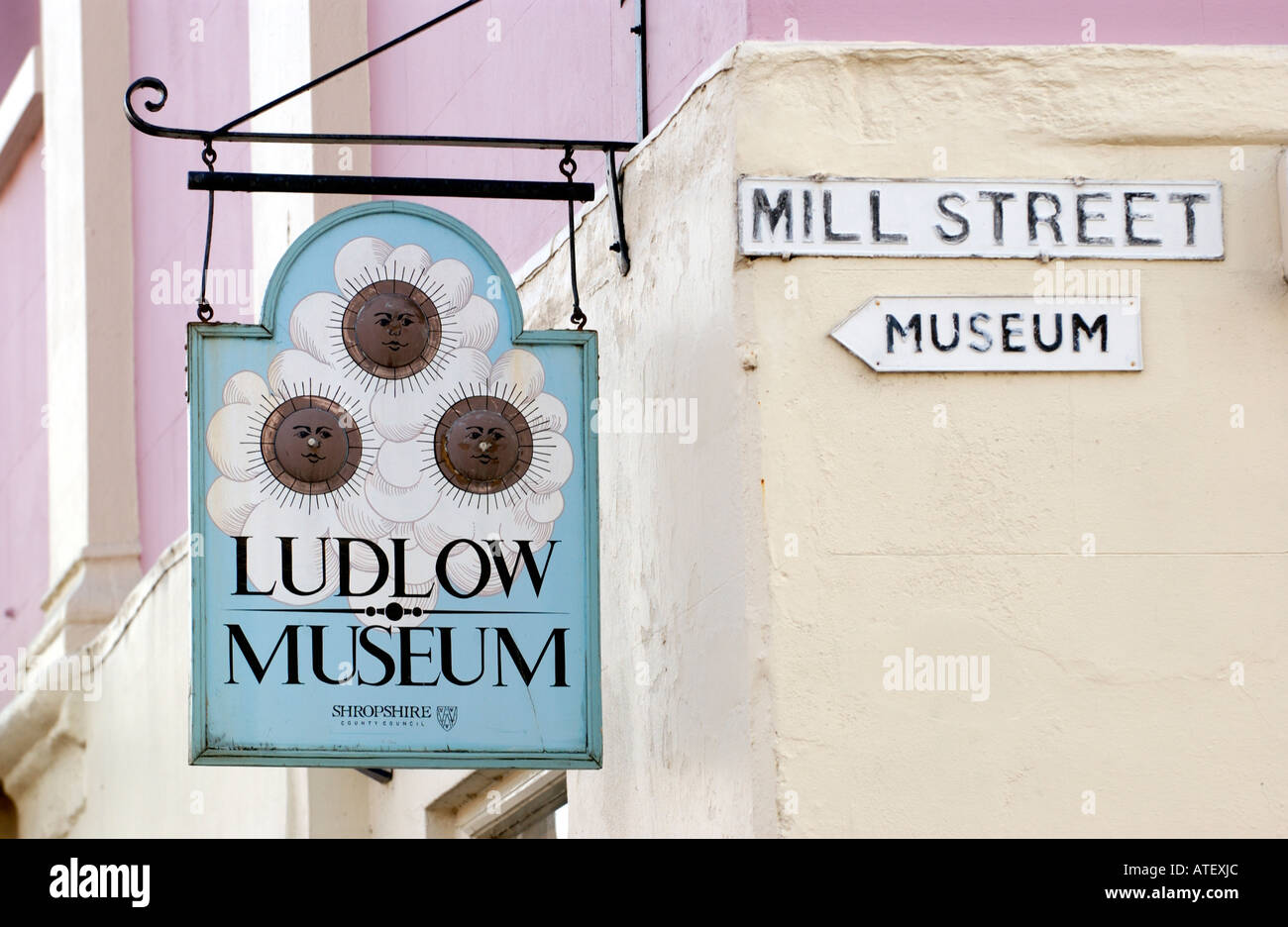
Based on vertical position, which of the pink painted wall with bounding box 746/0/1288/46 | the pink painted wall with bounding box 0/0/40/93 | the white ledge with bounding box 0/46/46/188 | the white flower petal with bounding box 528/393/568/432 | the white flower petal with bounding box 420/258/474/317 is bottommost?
the white flower petal with bounding box 528/393/568/432

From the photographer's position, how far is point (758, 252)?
258 inches

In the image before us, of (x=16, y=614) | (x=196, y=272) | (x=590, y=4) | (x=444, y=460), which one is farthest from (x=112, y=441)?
(x=444, y=460)

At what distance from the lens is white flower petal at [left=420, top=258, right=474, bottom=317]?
680 centimetres

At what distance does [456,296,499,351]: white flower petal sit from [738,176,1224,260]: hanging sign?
748mm

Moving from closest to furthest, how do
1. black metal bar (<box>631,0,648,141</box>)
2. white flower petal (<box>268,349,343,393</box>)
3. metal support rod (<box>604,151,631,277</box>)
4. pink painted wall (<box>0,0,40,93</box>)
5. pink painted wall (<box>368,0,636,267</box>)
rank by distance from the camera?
1. white flower petal (<box>268,349,343,393</box>)
2. metal support rod (<box>604,151,631,277</box>)
3. black metal bar (<box>631,0,648,141</box>)
4. pink painted wall (<box>368,0,636,267</box>)
5. pink painted wall (<box>0,0,40,93</box>)

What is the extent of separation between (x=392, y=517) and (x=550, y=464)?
45 cm

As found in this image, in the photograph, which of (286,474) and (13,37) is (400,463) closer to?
(286,474)

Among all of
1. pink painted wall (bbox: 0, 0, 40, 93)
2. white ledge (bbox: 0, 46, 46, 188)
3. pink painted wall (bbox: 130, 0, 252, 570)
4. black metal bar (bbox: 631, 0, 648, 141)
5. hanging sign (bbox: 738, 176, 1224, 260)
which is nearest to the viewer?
hanging sign (bbox: 738, 176, 1224, 260)

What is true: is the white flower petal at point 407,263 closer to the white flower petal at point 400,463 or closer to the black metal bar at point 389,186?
the black metal bar at point 389,186

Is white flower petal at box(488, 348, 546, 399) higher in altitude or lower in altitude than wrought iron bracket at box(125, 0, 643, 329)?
lower

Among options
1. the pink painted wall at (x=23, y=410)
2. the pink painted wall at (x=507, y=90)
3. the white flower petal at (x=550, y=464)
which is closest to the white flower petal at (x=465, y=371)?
the white flower petal at (x=550, y=464)

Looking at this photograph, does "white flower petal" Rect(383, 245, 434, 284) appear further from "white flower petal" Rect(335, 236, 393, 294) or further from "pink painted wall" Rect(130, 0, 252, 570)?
"pink painted wall" Rect(130, 0, 252, 570)

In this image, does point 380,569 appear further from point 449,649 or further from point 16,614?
point 16,614

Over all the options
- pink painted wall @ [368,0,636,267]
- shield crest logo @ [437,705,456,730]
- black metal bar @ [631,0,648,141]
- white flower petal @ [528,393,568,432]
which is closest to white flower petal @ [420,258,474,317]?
white flower petal @ [528,393,568,432]
